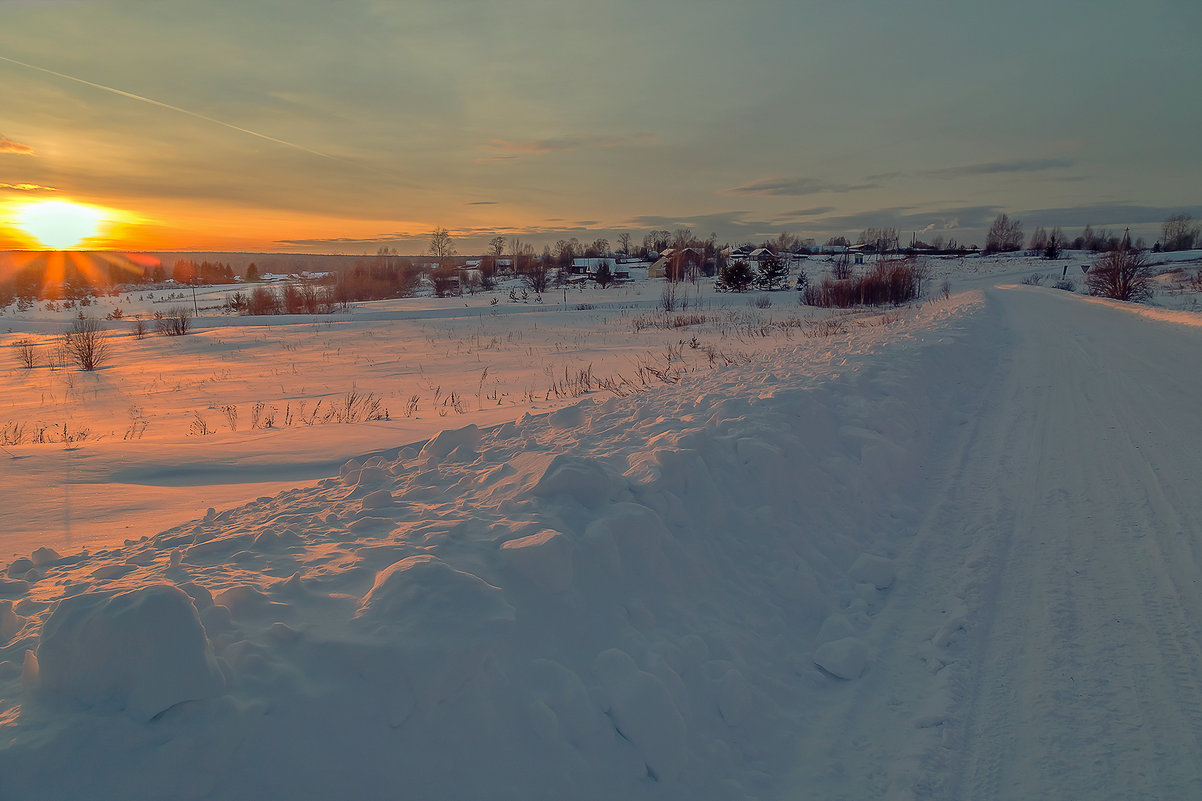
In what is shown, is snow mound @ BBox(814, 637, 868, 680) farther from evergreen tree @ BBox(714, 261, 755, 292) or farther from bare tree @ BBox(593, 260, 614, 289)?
bare tree @ BBox(593, 260, 614, 289)

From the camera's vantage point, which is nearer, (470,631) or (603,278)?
(470,631)

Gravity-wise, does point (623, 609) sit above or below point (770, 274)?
below

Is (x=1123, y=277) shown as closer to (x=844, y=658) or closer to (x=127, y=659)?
(x=844, y=658)

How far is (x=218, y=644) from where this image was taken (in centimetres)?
236

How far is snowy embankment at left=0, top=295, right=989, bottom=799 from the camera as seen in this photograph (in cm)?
206

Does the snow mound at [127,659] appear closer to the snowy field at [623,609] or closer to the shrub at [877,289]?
the snowy field at [623,609]

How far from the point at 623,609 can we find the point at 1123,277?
133 feet

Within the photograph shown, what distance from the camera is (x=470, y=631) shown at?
100 inches

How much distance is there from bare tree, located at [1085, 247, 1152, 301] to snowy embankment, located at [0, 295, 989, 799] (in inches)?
1473

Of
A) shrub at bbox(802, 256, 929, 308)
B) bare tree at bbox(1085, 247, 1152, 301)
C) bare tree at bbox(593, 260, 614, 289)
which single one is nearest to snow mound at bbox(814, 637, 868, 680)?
shrub at bbox(802, 256, 929, 308)

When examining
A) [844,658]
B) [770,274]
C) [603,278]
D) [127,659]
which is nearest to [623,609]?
[844,658]

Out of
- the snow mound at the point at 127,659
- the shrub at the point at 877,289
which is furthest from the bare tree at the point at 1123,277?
the snow mound at the point at 127,659

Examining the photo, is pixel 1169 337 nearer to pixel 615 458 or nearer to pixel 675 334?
pixel 675 334

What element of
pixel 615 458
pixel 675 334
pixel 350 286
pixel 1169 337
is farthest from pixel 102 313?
pixel 1169 337
